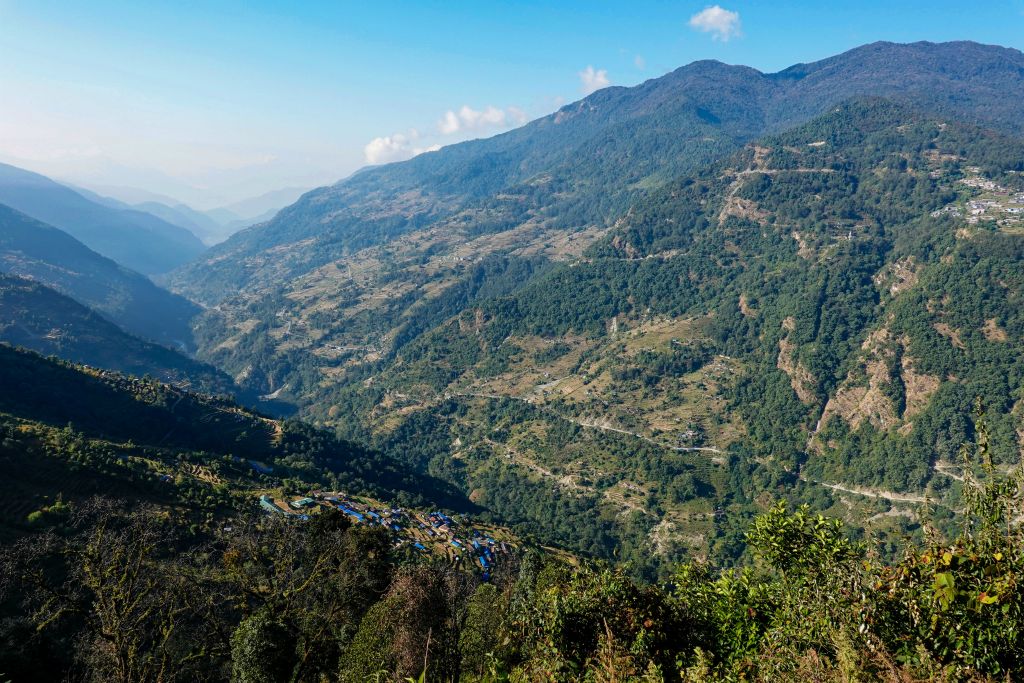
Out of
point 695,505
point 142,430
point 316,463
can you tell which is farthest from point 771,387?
point 142,430

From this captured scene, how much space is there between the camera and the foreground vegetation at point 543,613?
11352 mm

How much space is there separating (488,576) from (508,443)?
394 ft

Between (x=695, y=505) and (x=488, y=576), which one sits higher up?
(x=488, y=576)

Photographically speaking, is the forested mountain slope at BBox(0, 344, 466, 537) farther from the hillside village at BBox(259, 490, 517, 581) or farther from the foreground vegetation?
the foreground vegetation

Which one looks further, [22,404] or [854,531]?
[854,531]

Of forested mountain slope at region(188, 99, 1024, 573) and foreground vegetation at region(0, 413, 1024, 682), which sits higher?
foreground vegetation at region(0, 413, 1024, 682)

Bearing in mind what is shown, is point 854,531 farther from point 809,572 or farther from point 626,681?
point 626,681

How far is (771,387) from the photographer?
17212cm

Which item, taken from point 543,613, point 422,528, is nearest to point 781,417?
point 422,528

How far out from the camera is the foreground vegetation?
11.4 metres

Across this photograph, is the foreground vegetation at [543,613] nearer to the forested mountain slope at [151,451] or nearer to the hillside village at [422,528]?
the forested mountain slope at [151,451]

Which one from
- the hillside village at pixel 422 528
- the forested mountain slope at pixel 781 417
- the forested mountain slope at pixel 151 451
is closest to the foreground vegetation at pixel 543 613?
the forested mountain slope at pixel 151 451

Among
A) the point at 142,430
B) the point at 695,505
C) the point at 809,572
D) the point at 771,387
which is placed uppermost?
the point at 809,572

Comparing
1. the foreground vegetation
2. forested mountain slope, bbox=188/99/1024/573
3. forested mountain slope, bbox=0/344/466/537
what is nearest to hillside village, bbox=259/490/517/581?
forested mountain slope, bbox=0/344/466/537
